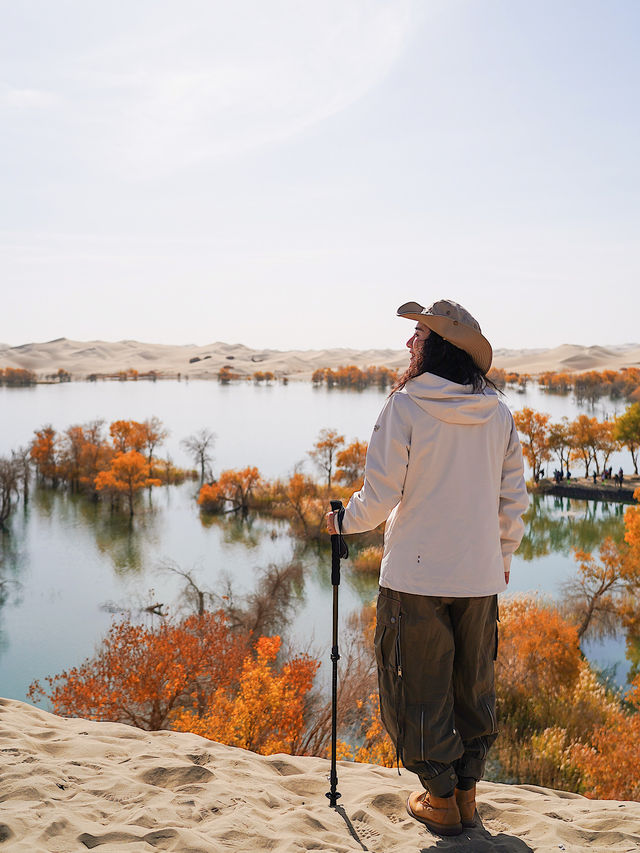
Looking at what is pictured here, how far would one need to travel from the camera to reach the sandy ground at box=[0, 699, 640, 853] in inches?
86.1

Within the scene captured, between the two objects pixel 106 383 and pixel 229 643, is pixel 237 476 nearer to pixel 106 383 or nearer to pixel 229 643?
pixel 229 643

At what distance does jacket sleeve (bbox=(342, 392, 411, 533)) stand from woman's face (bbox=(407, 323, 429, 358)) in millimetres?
249

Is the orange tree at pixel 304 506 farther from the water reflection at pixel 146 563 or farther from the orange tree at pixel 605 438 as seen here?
the orange tree at pixel 605 438

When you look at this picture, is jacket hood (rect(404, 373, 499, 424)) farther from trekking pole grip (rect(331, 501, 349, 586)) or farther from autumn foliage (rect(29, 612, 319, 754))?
autumn foliage (rect(29, 612, 319, 754))

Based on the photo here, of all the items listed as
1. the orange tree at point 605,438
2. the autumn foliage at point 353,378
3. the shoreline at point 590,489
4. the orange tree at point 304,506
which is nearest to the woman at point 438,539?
the orange tree at point 304,506

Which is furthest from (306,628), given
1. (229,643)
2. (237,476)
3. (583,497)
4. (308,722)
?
(583,497)

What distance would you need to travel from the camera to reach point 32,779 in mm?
2486

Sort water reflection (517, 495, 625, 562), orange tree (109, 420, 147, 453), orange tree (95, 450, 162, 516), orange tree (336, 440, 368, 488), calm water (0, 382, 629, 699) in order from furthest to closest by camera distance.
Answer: orange tree (109, 420, 147, 453) < orange tree (95, 450, 162, 516) < orange tree (336, 440, 368, 488) < water reflection (517, 495, 625, 562) < calm water (0, 382, 629, 699)

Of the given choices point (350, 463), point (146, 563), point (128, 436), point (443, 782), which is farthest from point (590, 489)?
point (443, 782)

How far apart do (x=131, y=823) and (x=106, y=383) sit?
5081 inches

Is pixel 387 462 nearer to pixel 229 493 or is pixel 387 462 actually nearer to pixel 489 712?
pixel 489 712

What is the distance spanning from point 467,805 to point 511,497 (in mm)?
1187

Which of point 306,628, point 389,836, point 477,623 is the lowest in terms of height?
point 306,628

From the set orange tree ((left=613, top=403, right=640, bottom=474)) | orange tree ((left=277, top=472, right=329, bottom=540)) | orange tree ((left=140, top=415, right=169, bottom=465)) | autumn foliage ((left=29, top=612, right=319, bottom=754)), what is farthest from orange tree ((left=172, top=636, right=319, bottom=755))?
orange tree ((left=140, top=415, right=169, bottom=465))
